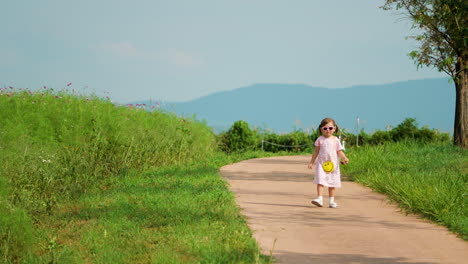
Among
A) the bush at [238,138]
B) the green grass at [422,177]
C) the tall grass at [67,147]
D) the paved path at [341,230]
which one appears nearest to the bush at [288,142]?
the bush at [238,138]

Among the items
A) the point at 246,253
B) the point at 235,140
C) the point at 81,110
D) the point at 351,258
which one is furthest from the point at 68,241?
the point at 235,140

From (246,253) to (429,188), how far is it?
4.38 m

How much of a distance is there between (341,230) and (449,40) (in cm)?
1127

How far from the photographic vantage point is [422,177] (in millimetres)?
10000

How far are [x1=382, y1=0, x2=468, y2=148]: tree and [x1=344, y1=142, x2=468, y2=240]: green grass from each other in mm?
1298

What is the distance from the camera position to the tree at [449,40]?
15625 mm

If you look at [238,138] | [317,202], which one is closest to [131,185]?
[317,202]

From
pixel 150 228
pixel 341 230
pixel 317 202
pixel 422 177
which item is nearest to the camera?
pixel 150 228

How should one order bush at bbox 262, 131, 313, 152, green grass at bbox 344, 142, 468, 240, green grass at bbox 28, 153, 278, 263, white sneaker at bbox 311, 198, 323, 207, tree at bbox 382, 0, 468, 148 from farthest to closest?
bush at bbox 262, 131, 313, 152 → tree at bbox 382, 0, 468, 148 → white sneaker at bbox 311, 198, 323, 207 → green grass at bbox 344, 142, 468, 240 → green grass at bbox 28, 153, 278, 263

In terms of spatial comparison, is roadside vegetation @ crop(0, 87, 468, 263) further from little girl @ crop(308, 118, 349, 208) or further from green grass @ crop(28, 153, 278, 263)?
little girl @ crop(308, 118, 349, 208)

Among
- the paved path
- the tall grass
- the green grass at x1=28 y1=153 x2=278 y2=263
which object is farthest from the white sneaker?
the tall grass

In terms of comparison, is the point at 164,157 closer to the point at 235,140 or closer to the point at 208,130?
the point at 208,130

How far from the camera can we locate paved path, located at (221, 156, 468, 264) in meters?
5.81

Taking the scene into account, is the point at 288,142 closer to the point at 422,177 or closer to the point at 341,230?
the point at 422,177
